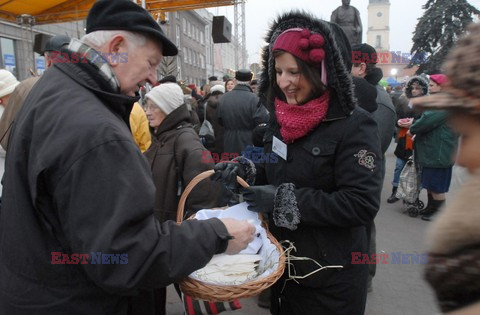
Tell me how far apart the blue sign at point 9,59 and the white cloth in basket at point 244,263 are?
1362 centimetres

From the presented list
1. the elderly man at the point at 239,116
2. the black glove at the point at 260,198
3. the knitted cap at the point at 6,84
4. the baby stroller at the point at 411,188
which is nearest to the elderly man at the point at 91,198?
the black glove at the point at 260,198

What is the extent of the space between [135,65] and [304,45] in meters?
0.76

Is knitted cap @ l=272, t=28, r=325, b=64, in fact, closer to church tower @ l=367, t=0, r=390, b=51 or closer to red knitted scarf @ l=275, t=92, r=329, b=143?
red knitted scarf @ l=275, t=92, r=329, b=143

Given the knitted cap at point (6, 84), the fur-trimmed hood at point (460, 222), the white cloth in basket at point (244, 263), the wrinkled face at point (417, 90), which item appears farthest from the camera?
the wrinkled face at point (417, 90)

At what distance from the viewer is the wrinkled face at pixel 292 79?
1.71m

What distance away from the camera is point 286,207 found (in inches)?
64.3

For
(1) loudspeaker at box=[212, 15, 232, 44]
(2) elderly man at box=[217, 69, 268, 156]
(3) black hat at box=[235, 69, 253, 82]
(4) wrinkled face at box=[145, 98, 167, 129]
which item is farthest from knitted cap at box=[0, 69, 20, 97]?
(1) loudspeaker at box=[212, 15, 232, 44]

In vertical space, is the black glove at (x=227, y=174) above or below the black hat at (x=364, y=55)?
below

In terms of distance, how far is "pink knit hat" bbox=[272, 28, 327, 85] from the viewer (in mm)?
1613

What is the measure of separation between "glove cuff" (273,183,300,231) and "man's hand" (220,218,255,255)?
0.27 meters

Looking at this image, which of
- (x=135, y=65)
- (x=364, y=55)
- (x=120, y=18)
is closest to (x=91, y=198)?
(x=135, y=65)

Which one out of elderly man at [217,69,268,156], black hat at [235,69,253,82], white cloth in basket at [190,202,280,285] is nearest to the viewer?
white cloth in basket at [190,202,280,285]

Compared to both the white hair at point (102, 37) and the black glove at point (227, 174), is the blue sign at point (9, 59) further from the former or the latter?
the white hair at point (102, 37)

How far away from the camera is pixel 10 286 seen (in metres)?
1.21
